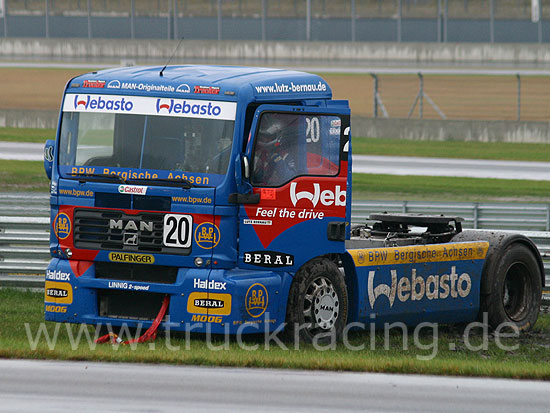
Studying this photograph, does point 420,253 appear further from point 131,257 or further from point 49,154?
point 49,154

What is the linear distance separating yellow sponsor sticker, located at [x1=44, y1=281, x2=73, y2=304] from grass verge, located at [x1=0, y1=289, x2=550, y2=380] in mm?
364

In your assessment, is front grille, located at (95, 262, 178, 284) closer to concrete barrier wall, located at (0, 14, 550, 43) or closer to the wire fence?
the wire fence

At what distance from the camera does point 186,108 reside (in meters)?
10.2

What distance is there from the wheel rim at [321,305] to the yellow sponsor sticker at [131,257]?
147 cm

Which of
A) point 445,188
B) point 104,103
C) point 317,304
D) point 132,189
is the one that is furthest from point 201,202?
point 445,188

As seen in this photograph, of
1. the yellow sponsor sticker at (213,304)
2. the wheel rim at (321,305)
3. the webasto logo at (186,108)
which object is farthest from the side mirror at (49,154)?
the wheel rim at (321,305)

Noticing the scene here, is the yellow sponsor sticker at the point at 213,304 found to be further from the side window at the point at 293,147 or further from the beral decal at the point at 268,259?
the side window at the point at 293,147

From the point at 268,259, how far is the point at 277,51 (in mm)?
39277

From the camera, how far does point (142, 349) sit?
32.3 ft

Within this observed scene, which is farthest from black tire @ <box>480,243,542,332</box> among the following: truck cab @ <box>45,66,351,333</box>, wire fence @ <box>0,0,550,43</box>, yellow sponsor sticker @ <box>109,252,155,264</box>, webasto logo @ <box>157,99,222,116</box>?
wire fence @ <box>0,0,550,43</box>

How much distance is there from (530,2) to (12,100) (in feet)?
70.5

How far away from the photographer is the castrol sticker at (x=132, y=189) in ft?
33.2

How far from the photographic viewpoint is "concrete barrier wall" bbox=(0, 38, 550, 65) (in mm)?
48656

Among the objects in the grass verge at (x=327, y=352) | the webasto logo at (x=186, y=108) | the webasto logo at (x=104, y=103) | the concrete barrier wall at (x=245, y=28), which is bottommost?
the grass verge at (x=327, y=352)
